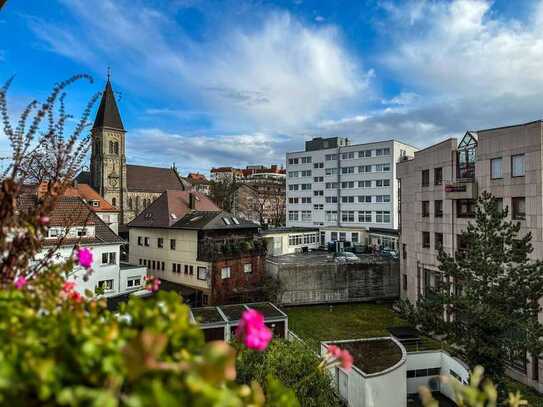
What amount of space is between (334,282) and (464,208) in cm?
1372

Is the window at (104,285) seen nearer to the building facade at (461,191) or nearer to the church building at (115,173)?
the building facade at (461,191)

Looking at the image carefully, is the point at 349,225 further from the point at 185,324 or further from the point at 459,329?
the point at 185,324

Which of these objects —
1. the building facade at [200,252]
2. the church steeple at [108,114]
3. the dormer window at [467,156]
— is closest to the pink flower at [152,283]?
the dormer window at [467,156]

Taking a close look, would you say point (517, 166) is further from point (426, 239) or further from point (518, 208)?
point (426, 239)

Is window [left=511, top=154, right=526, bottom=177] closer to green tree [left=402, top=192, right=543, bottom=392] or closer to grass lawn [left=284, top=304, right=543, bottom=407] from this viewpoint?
green tree [left=402, top=192, right=543, bottom=392]

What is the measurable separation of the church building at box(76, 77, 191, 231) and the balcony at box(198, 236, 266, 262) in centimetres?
4381

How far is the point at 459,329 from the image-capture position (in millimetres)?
15273

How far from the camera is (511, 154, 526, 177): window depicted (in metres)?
20.4

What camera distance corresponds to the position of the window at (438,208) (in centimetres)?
2655

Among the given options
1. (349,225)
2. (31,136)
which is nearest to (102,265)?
(31,136)

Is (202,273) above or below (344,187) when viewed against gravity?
below

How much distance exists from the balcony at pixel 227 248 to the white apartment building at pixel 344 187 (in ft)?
86.4

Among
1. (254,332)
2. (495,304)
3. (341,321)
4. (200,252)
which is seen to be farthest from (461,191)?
(254,332)

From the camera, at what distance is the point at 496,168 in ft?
72.2
